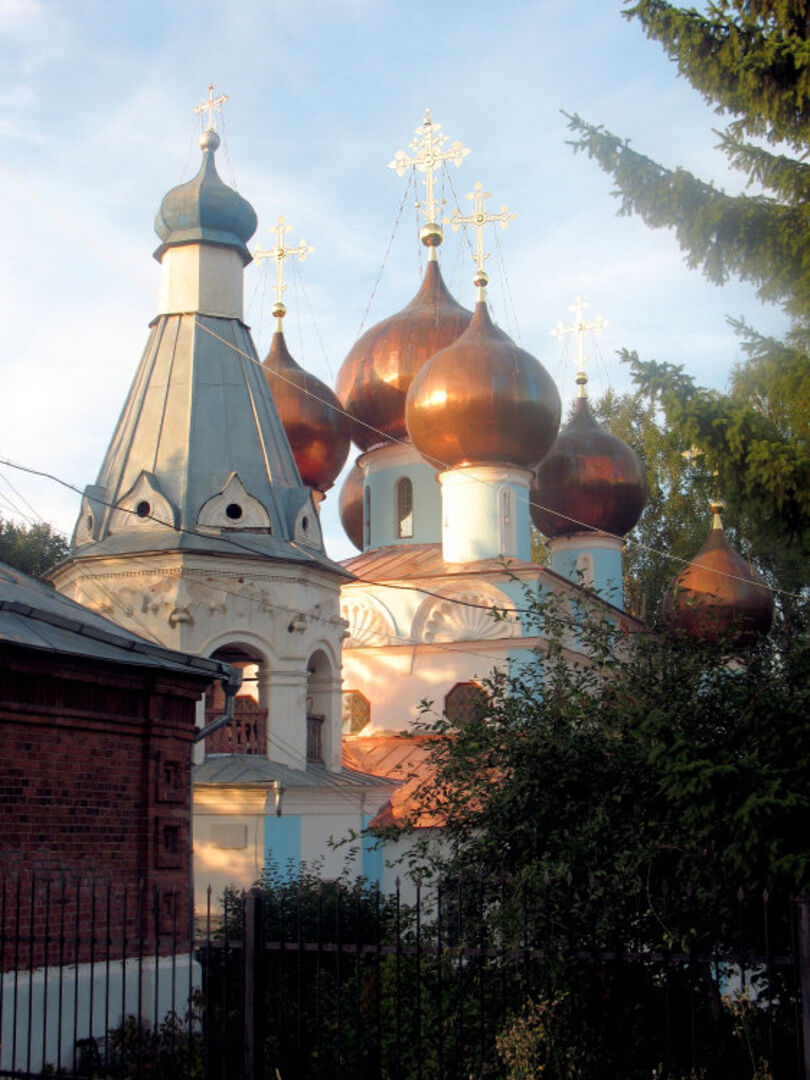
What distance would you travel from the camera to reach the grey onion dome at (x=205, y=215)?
50.7 feet

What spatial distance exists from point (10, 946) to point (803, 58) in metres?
6.15

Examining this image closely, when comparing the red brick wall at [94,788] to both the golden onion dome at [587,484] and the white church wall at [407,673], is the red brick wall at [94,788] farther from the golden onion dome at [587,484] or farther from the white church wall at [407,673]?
the golden onion dome at [587,484]

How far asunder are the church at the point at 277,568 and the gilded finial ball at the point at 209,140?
0.07m

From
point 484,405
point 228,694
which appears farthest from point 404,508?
point 228,694

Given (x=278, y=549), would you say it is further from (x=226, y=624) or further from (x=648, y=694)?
(x=648, y=694)

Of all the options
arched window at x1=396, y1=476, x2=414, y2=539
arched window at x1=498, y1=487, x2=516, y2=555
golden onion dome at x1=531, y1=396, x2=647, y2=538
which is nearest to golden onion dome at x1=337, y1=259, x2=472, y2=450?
arched window at x1=396, y1=476, x2=414, y2=539

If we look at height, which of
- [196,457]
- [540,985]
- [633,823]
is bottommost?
[540,985]

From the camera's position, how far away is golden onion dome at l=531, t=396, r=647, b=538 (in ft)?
75.8

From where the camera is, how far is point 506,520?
1900cm

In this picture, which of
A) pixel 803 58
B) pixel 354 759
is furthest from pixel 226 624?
pixel 803 58

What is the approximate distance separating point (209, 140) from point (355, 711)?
25.6 feet

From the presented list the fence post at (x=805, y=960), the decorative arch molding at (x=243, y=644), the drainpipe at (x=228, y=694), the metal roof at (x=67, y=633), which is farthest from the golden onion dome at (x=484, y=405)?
the fence post at (x=805, y=960)

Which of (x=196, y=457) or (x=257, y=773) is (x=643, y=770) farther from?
(x=196, y=457)

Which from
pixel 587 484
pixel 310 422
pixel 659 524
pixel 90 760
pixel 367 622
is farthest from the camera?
pixel 659 524
